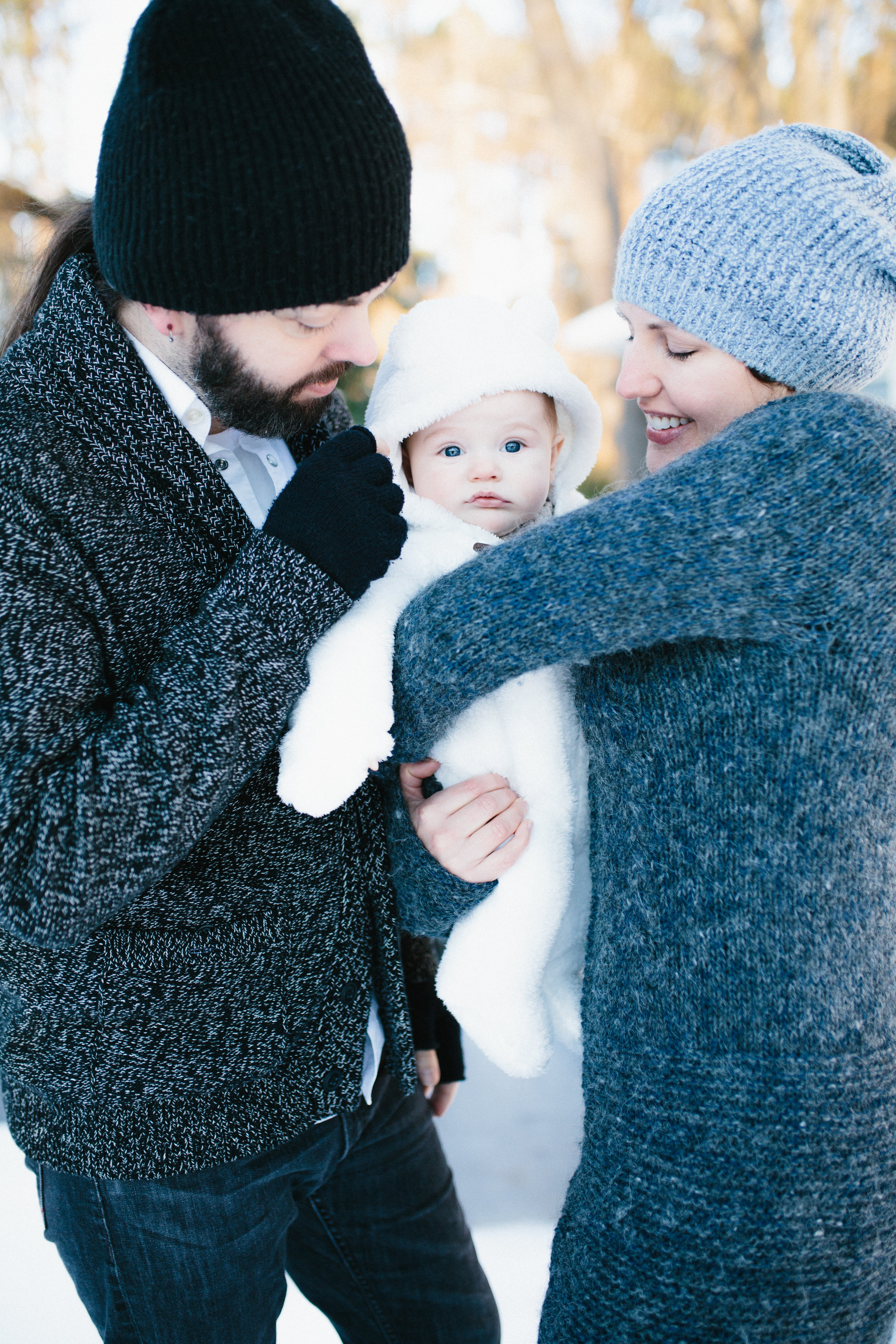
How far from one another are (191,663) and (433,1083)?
Answer: 3.61 feet

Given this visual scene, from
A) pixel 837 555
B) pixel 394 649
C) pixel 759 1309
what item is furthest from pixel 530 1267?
pixel 837 555

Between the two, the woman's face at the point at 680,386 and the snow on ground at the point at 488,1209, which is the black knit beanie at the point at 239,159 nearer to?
the woman's face at the point at 680,386

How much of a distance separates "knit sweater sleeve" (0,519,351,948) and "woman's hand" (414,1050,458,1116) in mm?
899

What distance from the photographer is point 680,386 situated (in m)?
1.39

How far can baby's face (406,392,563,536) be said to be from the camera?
5.04 feet

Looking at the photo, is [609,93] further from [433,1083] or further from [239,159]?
[433,1083]

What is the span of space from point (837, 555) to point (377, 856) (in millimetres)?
778

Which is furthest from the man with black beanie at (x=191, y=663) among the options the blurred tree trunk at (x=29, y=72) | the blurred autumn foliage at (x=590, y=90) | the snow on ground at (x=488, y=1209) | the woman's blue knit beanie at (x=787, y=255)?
the blurred tree trunk at (x=29, y=72)

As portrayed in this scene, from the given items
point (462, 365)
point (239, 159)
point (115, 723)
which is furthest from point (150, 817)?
point (462, 365)

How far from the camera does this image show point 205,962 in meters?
1.23

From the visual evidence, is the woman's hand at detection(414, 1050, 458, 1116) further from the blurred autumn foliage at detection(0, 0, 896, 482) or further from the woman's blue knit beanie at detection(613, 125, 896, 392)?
the blurred autumn foliage at detection(0, 0, 896, 482)

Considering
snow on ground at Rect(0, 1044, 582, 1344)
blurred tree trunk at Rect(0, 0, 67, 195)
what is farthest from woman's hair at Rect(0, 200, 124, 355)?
blurred tree trunk at Rect(0, 0, 67, 195)

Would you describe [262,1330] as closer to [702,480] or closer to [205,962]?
[205,962]

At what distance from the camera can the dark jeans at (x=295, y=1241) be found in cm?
123
